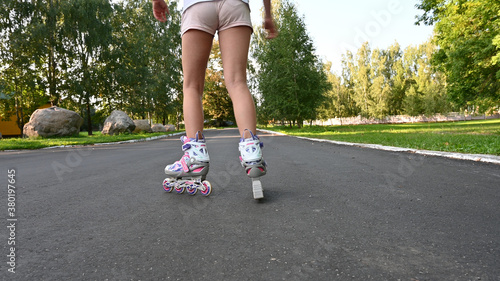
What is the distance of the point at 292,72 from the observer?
993 inches

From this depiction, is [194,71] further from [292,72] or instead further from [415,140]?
[292,72]

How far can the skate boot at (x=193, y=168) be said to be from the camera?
2404mm

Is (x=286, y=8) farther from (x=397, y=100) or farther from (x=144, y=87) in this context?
(x=397, y=100)

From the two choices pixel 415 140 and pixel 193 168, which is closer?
pixel 193 168

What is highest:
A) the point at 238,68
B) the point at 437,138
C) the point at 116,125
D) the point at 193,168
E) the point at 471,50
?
the point at 471,50

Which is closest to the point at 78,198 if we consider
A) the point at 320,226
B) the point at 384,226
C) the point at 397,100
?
the point at 320,226

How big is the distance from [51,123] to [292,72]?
735 inches

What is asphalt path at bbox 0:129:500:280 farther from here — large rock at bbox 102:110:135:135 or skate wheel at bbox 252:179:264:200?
large rock at bbox 102:110:135:135

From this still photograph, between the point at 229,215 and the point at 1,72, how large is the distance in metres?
30.3

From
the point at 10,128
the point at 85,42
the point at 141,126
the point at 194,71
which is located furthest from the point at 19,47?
the point at 194,71

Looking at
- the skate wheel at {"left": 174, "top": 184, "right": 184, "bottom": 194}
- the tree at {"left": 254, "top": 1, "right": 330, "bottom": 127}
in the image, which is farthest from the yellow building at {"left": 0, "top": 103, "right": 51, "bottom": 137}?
the skate wheel at {"left": 174, "top": 184, "right": 184, "bottom": 194}

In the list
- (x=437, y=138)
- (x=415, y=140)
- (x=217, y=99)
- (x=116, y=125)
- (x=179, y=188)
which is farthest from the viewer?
(x=217, y=99)

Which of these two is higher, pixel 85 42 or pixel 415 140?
pixel 85 42

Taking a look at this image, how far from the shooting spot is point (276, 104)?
85.3 ft
